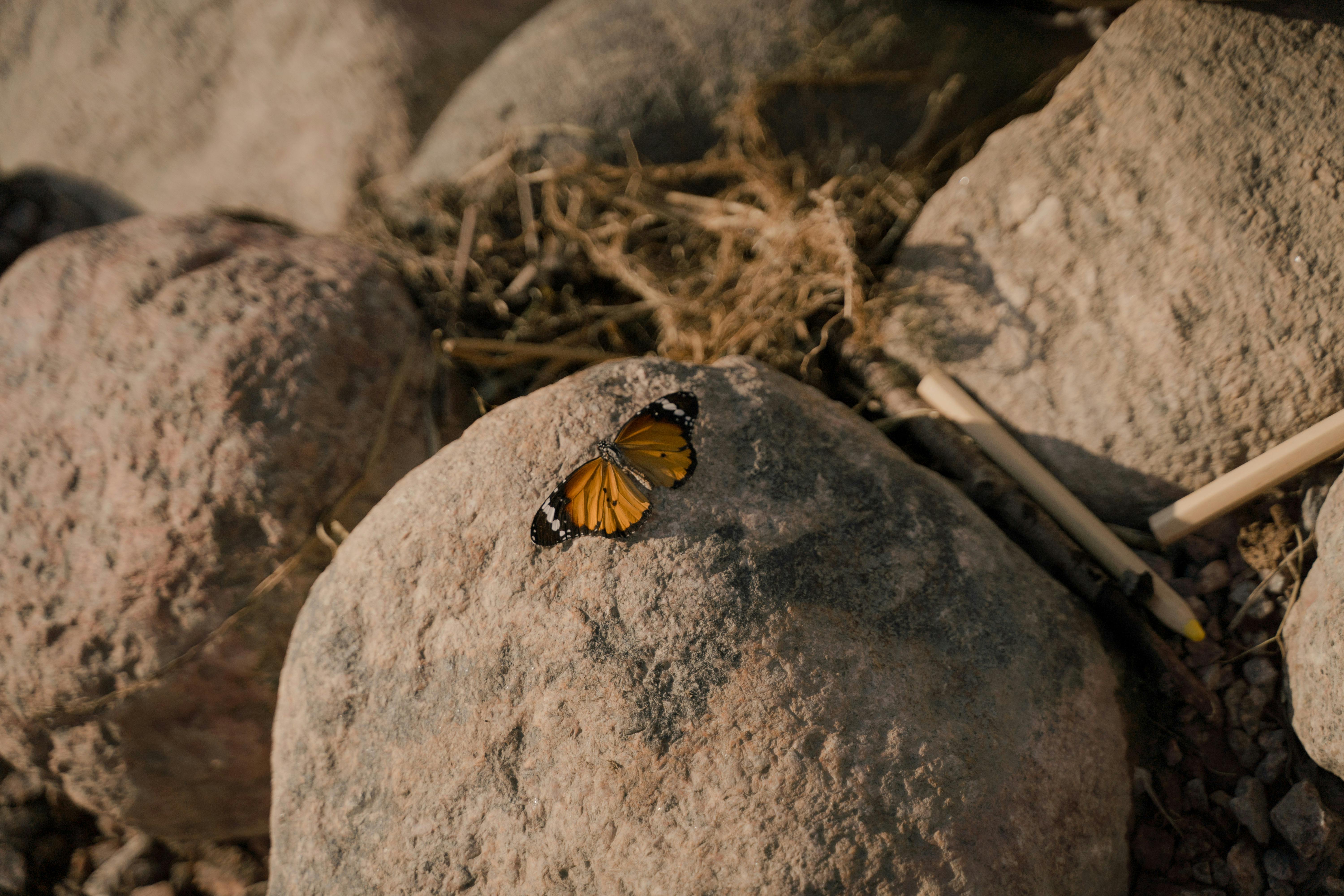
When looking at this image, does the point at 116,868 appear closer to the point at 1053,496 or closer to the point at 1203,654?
the point at 1053,496

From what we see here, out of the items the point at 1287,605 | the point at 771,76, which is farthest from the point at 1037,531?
the point at 771,76

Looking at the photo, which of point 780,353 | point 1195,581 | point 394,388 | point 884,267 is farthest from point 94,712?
point 1195,581

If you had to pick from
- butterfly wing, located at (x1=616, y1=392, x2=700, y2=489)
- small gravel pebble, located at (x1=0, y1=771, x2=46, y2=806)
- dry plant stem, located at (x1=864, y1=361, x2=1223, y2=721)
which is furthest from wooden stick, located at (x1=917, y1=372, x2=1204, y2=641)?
small gravel pebble, located at (x1=0, y1=771, x2=46, y2=806)

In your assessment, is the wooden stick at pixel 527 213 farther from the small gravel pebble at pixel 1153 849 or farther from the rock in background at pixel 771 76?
the small gravel pebble at pixel 1153 849

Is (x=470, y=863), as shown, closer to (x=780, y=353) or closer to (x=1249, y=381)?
(x=780, y=353)

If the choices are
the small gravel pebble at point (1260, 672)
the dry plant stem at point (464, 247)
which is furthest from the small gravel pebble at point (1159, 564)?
the dry plant stem at point (464, 247)

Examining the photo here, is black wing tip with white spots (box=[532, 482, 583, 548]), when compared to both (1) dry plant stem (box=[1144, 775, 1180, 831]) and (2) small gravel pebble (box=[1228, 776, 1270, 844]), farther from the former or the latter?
(2) small gravel pebble (box=[1228, 776, 1270, 844])
